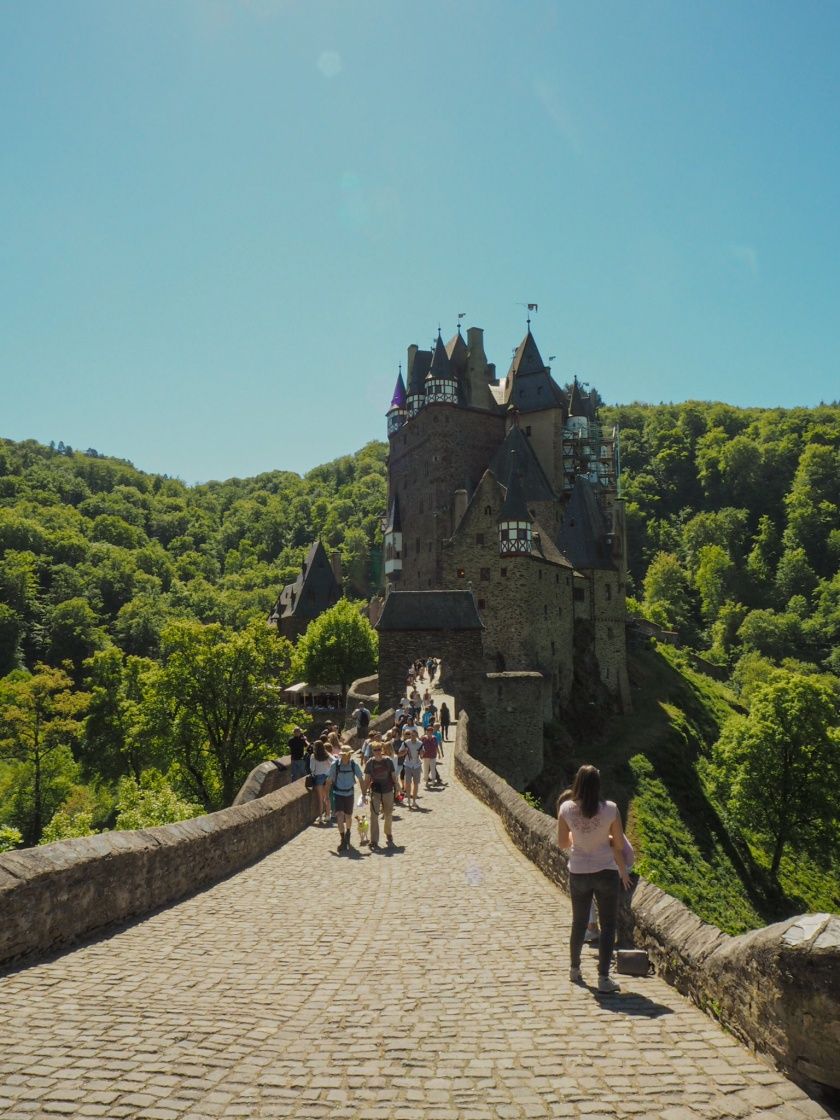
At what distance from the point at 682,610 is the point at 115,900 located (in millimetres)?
114196

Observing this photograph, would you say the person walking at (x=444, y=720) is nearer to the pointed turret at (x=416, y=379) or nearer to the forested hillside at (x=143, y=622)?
the forested hillside at (x=143, y=622)

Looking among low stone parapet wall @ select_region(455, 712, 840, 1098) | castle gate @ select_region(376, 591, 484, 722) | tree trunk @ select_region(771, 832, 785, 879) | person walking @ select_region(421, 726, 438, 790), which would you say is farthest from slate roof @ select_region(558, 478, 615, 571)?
low stone parapet wall @ select_region(455, 712, 840, 1098)

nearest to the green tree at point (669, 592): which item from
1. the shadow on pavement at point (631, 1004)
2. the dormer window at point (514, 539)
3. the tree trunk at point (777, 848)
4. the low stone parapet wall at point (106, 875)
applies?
the dormer window at point (514, 539)

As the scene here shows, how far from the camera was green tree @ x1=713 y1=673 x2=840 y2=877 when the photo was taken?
121 ft

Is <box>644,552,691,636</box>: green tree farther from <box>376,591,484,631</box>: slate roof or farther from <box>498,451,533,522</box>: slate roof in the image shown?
<box>376,591,484,631</box>: slate roof

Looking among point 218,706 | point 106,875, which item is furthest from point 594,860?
point 218,706

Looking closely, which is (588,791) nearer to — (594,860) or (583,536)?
(594,860)

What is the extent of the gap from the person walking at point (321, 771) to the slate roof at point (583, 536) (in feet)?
127

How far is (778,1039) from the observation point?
5070mm

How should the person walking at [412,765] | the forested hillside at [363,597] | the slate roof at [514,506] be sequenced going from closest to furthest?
the person walking at [412,765] → the forested hillside at [363,597] → the slate roof at [514,506]

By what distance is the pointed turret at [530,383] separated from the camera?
5847 centimetres

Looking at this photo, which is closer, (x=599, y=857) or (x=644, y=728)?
(x=599, y=857)

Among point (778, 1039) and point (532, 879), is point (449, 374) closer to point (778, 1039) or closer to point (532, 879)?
point (532, 879)

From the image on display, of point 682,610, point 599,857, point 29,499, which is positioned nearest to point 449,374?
point 599,857
